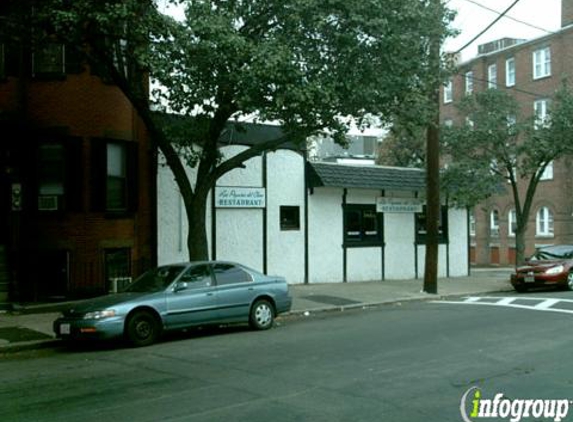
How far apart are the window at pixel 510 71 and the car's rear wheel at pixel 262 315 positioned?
1306 inches

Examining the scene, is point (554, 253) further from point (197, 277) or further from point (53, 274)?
point (53, 274)

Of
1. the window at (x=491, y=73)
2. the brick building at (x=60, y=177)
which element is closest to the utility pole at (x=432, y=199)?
the brick building at (x=60, y=177)

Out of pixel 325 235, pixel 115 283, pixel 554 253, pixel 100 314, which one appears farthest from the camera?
pixel 325 235

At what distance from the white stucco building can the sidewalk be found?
38.3 inches

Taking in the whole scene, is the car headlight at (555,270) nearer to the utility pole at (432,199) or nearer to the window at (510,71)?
the utility pole at (432,199)

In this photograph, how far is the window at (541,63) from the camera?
38.9 meters

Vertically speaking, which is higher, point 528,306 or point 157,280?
point 157,280

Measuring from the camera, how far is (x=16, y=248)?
1588 cm

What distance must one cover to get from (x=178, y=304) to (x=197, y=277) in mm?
748

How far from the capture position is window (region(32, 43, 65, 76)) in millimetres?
16422

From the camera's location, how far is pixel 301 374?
834cm

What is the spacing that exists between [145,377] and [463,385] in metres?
3.83

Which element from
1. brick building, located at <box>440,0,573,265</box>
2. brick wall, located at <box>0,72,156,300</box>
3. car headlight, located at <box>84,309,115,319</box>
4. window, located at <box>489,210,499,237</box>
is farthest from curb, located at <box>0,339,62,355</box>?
window, located at <box>489,210,499,237</box>
